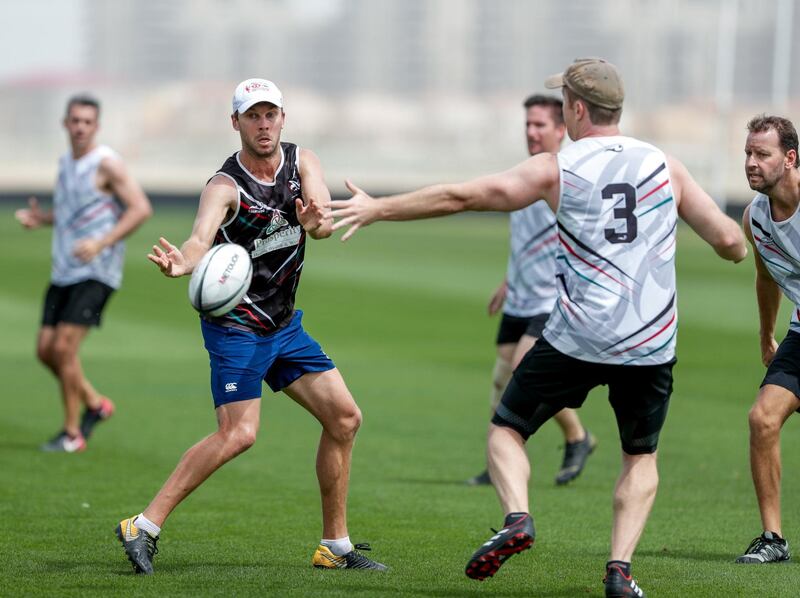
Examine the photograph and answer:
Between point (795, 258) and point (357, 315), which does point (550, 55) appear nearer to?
point (357, 315)

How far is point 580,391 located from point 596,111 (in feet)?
3.99

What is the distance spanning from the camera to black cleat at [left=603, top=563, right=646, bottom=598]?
19.8 ft

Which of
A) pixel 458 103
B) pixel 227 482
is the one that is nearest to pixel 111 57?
pixel 458 103

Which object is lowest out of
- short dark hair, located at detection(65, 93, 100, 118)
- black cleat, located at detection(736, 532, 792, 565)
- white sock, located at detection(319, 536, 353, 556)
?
black cleat, located at detection(736, 532, 792, 565)

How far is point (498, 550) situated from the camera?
19.1ft

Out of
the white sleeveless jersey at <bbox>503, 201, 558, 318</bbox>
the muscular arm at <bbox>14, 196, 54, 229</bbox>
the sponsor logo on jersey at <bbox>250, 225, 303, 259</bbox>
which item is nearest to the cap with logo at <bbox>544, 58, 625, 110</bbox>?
the sponsor logo on jersey at <bbox>250, 225, 303, 259</bbox>

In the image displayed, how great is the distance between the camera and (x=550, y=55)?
6550 centimetres

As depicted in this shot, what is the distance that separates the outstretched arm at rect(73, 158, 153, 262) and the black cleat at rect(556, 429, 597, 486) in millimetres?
3789

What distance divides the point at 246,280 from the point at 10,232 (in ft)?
117

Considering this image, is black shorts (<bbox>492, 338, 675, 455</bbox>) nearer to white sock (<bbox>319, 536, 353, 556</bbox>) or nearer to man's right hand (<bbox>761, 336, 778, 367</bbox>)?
white sock (<bbox>319, 536, 353, 556</bbox>)

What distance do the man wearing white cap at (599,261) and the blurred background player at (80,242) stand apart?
5.80 metres

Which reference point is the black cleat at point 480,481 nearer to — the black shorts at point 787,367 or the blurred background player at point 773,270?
the blurred background player at point 773,270

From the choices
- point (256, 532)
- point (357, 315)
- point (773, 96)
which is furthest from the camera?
point (773, 96)

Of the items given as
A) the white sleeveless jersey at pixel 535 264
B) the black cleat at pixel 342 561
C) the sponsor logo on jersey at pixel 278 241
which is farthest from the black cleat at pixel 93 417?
the sponsor logo on jersey at pixel 278 241
